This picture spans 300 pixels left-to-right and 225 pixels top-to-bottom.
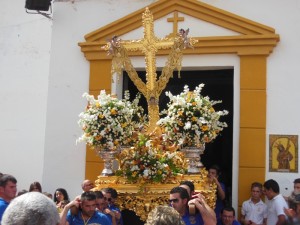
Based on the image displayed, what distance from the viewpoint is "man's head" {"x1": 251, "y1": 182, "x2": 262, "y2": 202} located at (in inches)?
289

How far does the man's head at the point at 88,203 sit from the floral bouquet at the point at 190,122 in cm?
190

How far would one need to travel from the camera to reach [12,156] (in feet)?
29.8

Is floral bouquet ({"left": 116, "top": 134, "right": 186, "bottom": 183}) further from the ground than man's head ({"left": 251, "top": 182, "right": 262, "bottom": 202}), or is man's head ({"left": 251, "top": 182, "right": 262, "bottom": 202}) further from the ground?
floral bouquet ({"left": 116, "top": 134, "right": 186, "bottom": 183})

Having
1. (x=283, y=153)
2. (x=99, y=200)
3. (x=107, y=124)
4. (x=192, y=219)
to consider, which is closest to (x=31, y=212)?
(x=192, y=219)

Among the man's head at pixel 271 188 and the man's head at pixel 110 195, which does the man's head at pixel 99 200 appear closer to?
the man's head at pixel 110 195

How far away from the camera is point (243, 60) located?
26.7 ft

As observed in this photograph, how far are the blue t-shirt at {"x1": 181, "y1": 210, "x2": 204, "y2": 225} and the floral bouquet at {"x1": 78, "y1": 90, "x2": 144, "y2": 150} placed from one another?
221 cm

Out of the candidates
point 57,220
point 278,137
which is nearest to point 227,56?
point 278,137

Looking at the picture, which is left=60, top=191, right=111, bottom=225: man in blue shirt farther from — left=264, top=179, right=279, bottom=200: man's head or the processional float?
left=264, top=179, right=279, bottom=200: man's head

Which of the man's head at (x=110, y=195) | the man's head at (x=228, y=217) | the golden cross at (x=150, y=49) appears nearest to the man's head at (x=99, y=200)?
the man's head at (x=110, y=195)

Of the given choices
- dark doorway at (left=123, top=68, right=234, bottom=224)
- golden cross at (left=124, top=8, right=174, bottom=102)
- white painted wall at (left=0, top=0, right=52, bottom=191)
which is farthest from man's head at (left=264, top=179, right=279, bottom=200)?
white painted wall at (left=0, top=0, right=52, bottom=191)

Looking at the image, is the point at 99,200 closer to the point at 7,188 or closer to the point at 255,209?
the point at 7,188

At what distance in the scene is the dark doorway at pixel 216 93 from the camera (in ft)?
29.5

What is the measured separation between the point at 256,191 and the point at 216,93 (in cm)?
342
